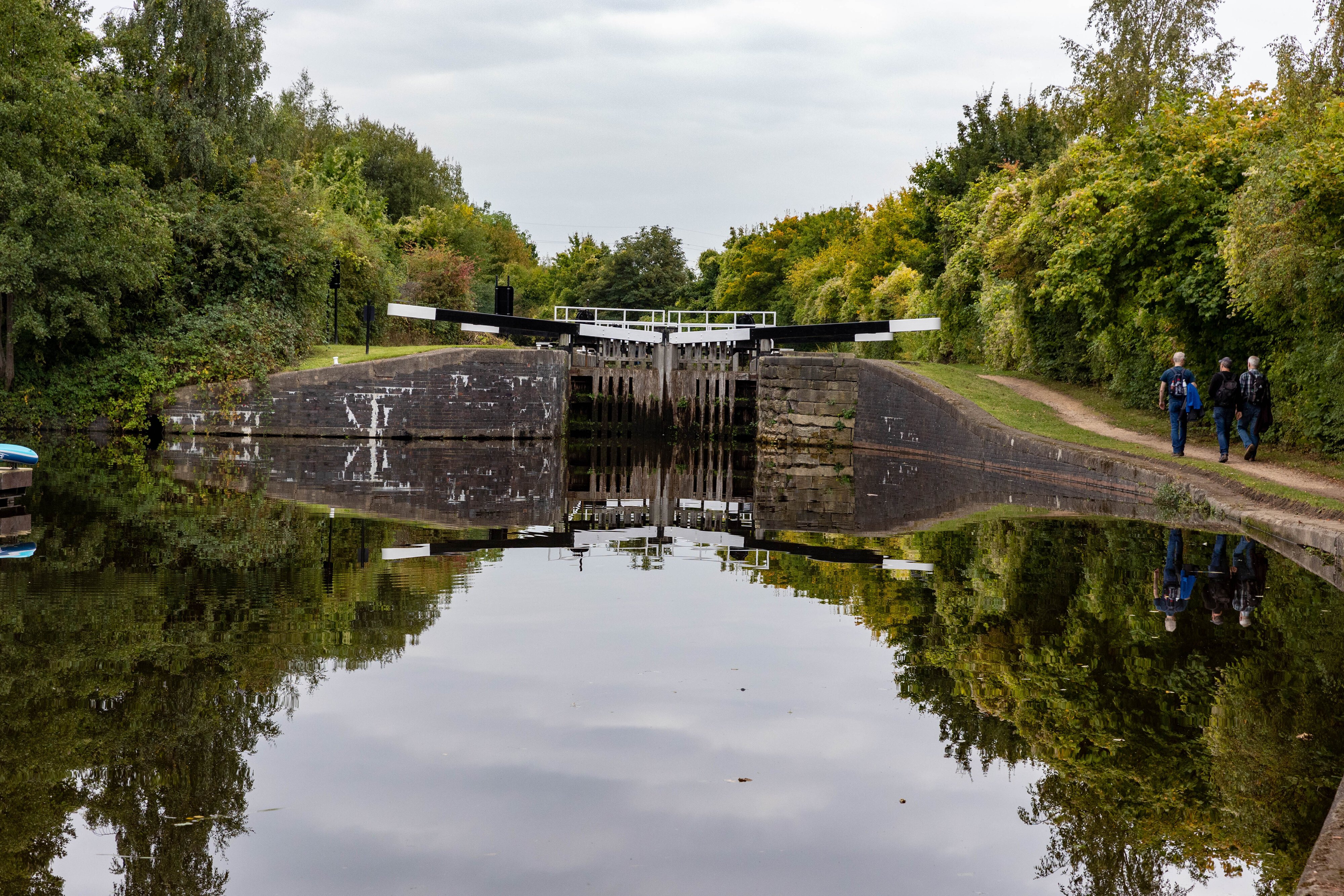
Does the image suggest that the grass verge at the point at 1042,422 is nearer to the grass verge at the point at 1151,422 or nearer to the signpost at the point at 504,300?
the grass verge at the point at 1151,422

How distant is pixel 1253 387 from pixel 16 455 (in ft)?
40.0

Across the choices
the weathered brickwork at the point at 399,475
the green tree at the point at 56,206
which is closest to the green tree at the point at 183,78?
the green tree at the point at 56,206

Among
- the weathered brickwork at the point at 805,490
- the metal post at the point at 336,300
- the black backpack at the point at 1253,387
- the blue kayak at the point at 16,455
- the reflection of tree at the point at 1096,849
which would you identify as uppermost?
the metal post at the point at 336,300

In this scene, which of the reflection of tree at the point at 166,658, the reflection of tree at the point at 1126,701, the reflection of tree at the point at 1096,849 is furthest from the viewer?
the reflection of tree at the point at 1126,701

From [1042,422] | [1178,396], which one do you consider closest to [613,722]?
[1178,396]

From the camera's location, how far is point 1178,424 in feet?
48.1

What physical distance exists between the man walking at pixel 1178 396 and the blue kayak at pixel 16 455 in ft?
38.6

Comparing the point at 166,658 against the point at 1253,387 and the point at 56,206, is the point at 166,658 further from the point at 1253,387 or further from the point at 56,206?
the point at 56,206

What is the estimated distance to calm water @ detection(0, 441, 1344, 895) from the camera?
352 centimetres

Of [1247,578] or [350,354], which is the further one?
[350,354]

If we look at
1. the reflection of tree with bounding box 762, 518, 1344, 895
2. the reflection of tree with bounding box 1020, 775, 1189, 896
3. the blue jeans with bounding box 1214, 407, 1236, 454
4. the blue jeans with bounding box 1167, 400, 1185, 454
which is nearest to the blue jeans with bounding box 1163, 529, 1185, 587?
the reflection of tree with bounding box 762, 518, 1344, 895

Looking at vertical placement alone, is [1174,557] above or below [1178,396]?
below

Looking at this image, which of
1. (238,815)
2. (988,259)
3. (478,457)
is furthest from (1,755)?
(988,259)

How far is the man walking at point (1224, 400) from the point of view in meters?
13.8
